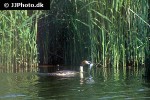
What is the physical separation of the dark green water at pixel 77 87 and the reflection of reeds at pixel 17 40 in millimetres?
1160

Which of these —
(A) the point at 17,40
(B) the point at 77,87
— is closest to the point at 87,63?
(A) the point at 17,40

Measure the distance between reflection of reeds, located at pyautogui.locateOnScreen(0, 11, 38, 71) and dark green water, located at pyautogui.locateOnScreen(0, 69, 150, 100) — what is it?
1.16 metres

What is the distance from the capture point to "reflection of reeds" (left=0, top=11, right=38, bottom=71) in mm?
14383

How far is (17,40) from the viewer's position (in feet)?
48.4

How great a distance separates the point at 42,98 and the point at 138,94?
2.12 metres

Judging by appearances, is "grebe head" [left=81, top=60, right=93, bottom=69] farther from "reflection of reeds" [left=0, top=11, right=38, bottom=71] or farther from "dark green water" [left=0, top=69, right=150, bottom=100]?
"reflection of reeds" [left=0, top=11, right=38, bottom=71]

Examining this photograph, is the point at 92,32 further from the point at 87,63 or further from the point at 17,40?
the point at 17,40

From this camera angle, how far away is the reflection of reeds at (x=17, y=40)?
47.2 feet

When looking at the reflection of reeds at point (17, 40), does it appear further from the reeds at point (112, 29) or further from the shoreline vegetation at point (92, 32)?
the reeds at point (112, 29)

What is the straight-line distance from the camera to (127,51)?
15.1m

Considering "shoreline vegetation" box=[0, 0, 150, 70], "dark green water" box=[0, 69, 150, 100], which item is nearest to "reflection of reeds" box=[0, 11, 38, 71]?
"shoreline vegetation" box=[0, 0, 150, 70]

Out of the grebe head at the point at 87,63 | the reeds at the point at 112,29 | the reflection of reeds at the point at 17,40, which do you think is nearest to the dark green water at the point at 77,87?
the grebe head at the point at 87,63

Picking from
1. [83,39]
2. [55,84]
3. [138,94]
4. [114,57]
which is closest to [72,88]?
[55,84]

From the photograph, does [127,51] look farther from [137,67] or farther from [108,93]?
[108,93]
